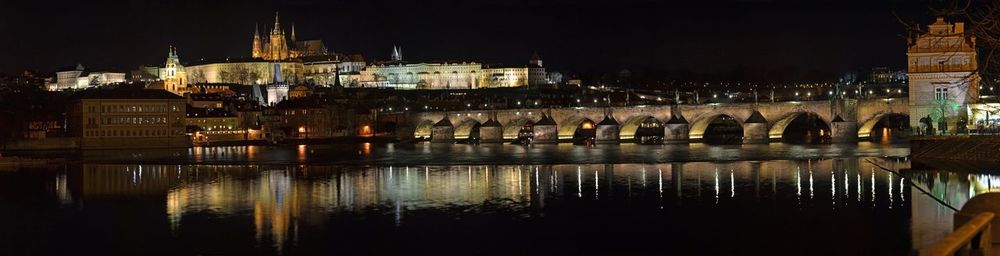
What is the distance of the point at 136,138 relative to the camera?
77625mm

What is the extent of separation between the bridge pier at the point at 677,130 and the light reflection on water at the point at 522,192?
2893 cm

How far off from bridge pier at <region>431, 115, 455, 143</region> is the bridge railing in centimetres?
8059

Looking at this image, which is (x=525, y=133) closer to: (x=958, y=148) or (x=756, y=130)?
(x=756, y=130)

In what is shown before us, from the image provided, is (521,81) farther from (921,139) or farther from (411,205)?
(411,205)

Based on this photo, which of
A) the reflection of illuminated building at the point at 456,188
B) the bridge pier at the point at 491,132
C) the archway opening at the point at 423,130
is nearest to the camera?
the reflection of illuminated building at the point at 456,188

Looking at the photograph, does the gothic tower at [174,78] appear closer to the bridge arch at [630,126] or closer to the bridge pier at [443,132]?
the bridge pier at [443,132]

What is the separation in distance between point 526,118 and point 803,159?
4460 centimetres

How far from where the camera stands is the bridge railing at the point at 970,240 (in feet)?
26.6

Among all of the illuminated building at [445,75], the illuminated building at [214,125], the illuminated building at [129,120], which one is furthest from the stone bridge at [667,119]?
the illuminated building at [445,75]

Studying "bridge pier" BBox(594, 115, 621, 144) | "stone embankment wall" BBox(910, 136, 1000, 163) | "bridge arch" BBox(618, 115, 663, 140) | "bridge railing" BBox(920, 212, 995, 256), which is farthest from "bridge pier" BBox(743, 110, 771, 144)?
"bridge railing" BBox(920, 212, 995, 256)

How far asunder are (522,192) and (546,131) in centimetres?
5212

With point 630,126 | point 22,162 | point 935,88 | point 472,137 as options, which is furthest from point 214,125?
point 935,88

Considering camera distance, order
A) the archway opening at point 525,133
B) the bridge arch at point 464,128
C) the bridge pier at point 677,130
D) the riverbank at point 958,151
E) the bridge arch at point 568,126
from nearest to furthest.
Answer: the riverbank at point 958,151
the bridge pier at point 677,130
the bridge arch at point 568,126
the archway opening at point 525,133
the bridge arch at point 464,128

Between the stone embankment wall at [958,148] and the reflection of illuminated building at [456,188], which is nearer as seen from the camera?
the reflection of illuminated building at [456,188]
